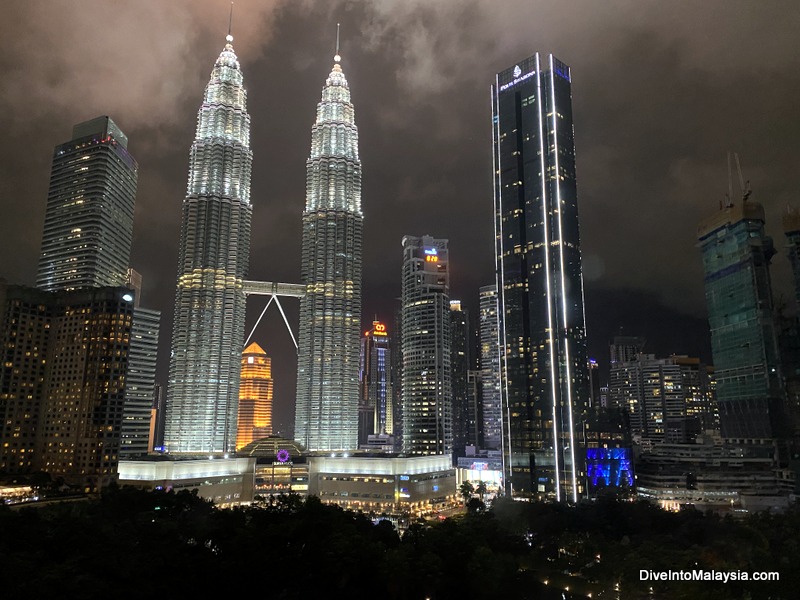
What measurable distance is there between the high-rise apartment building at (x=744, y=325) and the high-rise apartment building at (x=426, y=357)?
241 ft

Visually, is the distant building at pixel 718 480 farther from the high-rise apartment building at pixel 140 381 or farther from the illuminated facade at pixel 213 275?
the high-rise apartment building at pixel 140 381

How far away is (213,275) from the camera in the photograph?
147 metres

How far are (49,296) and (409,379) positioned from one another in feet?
325

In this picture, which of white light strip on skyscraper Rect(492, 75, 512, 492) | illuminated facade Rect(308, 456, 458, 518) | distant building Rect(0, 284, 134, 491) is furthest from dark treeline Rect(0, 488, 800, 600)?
white light strip on skyscraper Rect(492, 75, 512, 492)

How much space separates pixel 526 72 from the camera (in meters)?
141

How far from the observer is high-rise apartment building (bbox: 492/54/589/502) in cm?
12444

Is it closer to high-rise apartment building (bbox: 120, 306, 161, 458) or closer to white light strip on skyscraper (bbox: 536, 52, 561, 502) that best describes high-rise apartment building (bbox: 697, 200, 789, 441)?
white light strip on skyscraper (bbox: 536, 52, 561, 502)

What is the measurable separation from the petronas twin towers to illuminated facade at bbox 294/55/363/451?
26 centimetres

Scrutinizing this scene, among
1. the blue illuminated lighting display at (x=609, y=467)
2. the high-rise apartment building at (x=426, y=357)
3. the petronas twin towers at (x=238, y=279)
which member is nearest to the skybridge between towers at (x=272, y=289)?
the petronas twin towers at (x=238, y=279)

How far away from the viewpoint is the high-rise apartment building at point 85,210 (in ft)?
534

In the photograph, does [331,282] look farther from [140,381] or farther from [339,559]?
[339,559]

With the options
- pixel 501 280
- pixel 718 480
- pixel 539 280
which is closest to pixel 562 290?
pixel 539 280

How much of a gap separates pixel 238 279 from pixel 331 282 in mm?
23201

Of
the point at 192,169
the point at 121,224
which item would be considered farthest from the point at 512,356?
the point at 121,224
